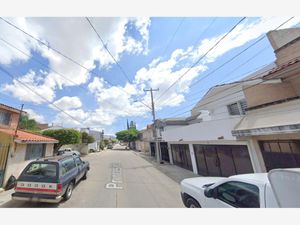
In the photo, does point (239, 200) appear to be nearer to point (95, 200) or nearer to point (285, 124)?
point (285, 124)

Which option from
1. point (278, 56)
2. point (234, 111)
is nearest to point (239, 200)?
point (278, 56)

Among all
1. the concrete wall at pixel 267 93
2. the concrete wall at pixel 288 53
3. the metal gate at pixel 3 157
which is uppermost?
the concrete wall at pixel 288 53

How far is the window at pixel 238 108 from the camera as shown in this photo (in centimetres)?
940

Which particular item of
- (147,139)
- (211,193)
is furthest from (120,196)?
(147,139)

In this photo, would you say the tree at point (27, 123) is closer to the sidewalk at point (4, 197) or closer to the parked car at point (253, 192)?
the sidewalk at point (4, 197)

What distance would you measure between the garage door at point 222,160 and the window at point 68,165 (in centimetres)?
839

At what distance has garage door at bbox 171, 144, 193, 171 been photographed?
1368cm

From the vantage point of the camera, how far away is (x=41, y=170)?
598 cm

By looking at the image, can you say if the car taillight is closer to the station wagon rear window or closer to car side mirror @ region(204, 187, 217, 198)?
the station wagon rear window

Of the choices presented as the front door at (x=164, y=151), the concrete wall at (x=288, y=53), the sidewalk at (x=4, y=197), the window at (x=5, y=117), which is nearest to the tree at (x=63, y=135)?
the window at (x=5, y=117)

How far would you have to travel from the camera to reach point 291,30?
7.94 metres

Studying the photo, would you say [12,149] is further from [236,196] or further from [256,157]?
[256,157]

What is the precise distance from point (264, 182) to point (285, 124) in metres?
2.87

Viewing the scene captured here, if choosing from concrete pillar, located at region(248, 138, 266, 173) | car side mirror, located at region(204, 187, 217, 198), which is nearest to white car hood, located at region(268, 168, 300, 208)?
car side mirror, located at region(204, 187, 217, 198)
